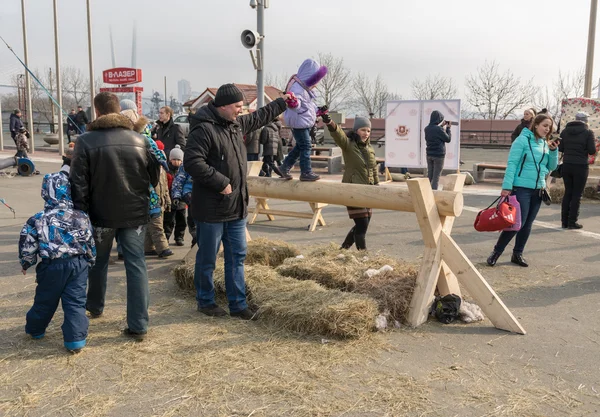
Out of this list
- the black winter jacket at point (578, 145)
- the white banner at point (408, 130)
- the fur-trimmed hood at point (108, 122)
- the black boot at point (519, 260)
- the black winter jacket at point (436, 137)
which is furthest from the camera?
the white banner at point (408, 130)

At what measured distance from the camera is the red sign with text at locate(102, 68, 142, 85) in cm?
3011

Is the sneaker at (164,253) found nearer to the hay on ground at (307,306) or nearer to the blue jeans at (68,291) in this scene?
the hay on ground at (307,306)

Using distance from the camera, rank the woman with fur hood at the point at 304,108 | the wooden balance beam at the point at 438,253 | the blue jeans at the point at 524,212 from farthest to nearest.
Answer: the blue jeans at the point at 524,212 → the woman with fur hood at the point at 304,108 → the wooden balance beam at the point at 438,253

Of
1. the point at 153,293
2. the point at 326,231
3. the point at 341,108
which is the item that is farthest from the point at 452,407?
the point at 341,108

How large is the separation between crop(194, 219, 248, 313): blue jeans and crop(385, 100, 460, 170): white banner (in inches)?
441

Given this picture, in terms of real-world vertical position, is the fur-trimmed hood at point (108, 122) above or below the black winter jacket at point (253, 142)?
above

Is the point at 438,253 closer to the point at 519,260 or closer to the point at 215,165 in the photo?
the point at 215,165

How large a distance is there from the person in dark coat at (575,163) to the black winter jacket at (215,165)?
6.67 m

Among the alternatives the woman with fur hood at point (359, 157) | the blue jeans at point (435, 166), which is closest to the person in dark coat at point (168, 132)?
the woman with fur hood at point (359, 157)

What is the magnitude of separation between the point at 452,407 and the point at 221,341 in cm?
185

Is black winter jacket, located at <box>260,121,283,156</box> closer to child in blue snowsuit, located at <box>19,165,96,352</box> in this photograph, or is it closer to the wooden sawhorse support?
the wooden sawhorse support


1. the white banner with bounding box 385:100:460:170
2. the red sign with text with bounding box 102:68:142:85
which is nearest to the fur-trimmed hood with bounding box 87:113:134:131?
the white banner with bounding box 385:100:460:170

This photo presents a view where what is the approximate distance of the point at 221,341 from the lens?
169 inches

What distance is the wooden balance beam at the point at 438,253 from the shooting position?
15.0 ft
